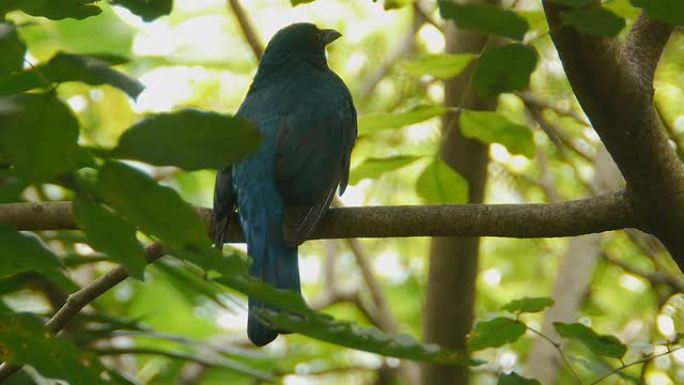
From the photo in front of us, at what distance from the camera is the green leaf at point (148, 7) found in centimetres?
130

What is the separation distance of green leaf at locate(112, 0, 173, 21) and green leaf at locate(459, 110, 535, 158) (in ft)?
4.68

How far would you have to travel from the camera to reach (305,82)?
371 cm

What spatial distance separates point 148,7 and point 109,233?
0.96ft

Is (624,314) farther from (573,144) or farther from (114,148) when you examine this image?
(114,148)

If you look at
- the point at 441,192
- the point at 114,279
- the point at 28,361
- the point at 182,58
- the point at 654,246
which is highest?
the point at 28,361

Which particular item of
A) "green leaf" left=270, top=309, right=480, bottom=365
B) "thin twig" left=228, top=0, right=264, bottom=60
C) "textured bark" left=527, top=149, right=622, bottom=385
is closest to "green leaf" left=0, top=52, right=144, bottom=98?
"green leaf" left=270, top=309, right=480, bottom=365

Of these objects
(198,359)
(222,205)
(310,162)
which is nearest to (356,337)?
(222,205)

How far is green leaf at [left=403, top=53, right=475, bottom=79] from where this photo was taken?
243 centimetres

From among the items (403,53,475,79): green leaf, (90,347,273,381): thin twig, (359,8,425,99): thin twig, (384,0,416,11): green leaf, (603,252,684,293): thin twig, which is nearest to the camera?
(384,0,416,11): green leaf

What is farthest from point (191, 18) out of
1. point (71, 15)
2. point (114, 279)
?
point (71, 15)

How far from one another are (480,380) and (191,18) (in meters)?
2.46

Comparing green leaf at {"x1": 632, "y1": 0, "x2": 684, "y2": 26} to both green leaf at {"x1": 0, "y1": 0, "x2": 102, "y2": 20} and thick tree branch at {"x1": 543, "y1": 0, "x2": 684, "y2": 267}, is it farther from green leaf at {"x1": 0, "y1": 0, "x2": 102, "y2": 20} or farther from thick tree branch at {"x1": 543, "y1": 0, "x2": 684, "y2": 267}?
green leaf at {"x1": 0, "y1": 0, "x2": 102, "y2": 20}

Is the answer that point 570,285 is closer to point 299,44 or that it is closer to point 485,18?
point 299,44

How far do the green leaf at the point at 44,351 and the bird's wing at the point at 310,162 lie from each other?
4.16 feet
